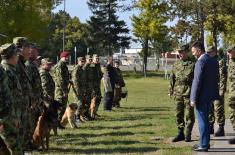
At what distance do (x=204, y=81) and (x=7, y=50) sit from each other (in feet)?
14.7

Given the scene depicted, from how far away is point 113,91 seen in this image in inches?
815

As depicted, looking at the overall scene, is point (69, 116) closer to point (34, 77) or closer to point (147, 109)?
point (34, 77)

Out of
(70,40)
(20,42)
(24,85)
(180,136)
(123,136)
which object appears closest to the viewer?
(24,85)

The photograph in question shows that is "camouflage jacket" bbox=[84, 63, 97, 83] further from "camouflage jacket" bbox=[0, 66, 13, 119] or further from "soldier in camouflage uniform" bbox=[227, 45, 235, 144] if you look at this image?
"camouflage jacket" bbox=[0, 66, 13, 119]

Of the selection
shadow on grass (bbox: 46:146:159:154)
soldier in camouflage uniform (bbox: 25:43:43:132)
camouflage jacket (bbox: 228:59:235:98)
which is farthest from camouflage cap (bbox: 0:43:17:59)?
camouflage jacket (bbox: 228:59:235:98)

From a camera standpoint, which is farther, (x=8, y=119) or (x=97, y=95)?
(x=97, y=95)

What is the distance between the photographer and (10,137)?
6.72 meters

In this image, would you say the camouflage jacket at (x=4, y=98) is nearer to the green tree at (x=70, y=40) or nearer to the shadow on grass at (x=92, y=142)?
the shadow on grass at (x=92, y=142)

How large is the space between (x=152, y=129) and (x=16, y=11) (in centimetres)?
3431


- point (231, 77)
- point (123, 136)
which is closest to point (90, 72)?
point (123, 136)

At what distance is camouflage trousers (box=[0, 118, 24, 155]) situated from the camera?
6.68 metres

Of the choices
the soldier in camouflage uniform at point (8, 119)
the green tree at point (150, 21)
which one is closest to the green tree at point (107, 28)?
the green tree at point (150, 21)

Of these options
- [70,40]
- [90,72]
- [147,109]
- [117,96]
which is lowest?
[147,109]

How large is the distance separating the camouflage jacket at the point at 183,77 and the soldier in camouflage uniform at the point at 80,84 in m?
5.03
